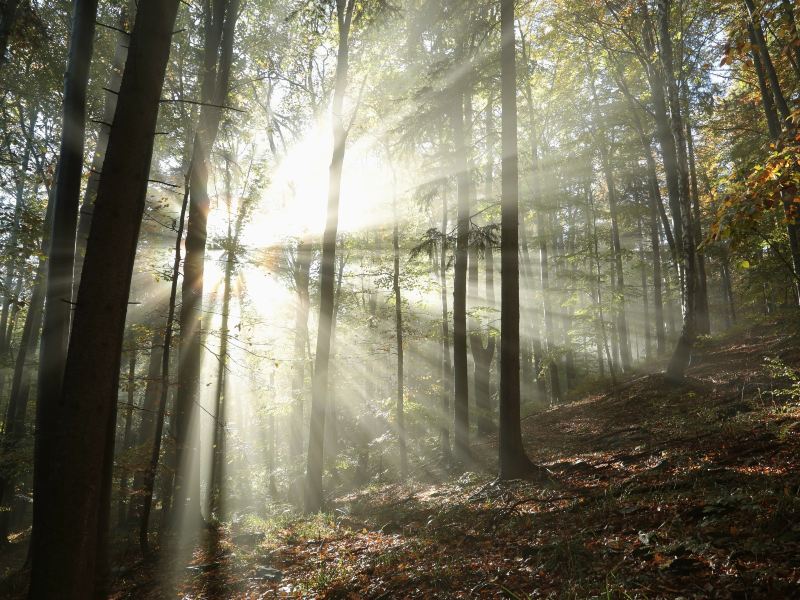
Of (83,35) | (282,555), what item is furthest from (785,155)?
(83,35)

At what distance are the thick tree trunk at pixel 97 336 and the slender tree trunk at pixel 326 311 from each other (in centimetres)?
670

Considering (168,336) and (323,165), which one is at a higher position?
(323,165)

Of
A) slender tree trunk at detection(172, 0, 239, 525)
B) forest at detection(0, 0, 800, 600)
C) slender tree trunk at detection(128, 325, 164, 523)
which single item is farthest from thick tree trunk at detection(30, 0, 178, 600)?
slender tree trunk at detection(128, 325, 164, 523)

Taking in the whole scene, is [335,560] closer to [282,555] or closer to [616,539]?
[282,555]

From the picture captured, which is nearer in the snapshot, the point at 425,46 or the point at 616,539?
the point at 616,539

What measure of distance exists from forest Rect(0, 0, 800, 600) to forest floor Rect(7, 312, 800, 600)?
48 mm

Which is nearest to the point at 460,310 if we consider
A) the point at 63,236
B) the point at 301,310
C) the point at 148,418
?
the point at 301,310

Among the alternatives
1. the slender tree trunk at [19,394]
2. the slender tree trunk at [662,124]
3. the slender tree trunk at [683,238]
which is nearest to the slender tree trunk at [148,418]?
the slender tree trunk at [19,394]

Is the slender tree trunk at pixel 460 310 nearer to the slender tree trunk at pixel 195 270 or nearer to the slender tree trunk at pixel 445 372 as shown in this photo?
the slender tree trunk at pixel 445 372

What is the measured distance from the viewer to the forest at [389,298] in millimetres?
4215

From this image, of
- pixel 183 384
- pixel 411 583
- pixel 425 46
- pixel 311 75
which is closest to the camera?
pixel 411 583

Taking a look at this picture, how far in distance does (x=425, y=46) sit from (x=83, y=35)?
10.2m

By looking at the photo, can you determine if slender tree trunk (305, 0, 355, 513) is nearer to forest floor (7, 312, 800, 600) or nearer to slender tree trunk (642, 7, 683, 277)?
forest floor (7, 312, 800, 600)

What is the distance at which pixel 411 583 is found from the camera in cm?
521
